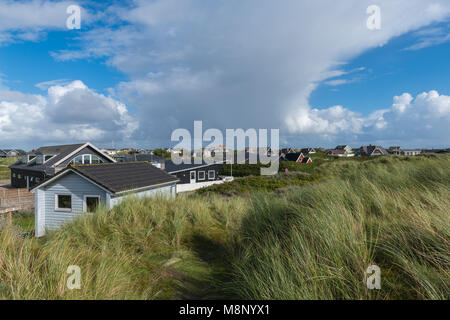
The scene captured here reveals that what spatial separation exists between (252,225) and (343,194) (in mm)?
2049

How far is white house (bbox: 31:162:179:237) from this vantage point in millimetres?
→ 14125

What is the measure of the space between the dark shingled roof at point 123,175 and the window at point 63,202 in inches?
90.6

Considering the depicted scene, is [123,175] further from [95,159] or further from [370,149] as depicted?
[370,149]

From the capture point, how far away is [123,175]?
16.3 meters

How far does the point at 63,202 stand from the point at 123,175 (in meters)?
4.17

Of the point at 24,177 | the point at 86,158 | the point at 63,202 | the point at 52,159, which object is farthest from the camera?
the point at 24,177

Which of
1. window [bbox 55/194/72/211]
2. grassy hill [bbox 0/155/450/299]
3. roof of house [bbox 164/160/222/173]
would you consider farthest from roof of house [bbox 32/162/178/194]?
roof of house [bbox 164/160/222/173]

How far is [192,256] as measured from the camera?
4.55 meters

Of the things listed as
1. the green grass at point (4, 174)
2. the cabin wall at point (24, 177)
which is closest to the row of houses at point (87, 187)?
the cabin wall at point (24, 177)

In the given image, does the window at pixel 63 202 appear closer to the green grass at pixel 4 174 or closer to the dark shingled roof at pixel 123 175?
the dark shingled roof at pixel 123 175

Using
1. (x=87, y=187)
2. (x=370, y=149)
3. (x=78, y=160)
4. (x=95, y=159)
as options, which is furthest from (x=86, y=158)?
(x=370, y=149)

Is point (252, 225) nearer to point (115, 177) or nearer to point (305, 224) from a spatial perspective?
point (305, 224)
